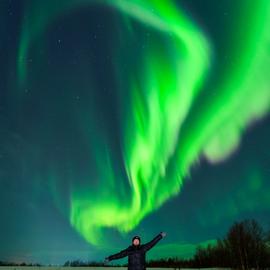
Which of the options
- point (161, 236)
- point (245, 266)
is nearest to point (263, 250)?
point (245, 266)

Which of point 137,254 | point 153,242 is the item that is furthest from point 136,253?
point 153,242

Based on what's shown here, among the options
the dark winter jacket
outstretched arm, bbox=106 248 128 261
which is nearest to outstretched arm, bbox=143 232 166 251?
the dark winter jacket

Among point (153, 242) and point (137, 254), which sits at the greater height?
point (153, 242)

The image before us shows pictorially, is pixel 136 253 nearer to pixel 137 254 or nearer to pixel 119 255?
pixel 137 254

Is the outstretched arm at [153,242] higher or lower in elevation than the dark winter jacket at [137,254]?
higher

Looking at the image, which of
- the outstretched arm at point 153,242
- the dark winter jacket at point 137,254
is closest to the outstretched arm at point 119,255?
the dark winter jacket at point 137,254

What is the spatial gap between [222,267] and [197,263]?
3.42m

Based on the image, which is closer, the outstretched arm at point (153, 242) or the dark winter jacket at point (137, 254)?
the dark winter jacket at point (137, 254)

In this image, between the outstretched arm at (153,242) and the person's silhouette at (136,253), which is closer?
the person's silhouette at (136,253)

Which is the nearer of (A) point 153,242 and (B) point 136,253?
(B) point 136,253

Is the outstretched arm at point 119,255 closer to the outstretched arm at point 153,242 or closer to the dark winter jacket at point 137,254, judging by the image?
the dark winter jacket at point 137,254

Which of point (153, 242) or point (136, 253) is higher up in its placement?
point (153, 242)

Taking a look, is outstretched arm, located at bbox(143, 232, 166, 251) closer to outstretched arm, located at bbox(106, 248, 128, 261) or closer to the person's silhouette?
the person's silhouette

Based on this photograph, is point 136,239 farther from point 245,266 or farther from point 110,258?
point 245,266
